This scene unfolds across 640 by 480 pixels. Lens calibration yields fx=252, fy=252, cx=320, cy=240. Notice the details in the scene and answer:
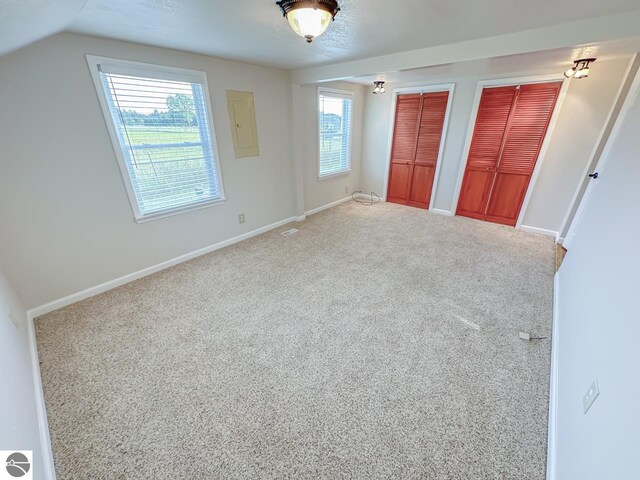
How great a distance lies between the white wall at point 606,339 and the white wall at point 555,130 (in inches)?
62.3

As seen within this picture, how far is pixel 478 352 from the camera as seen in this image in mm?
1897

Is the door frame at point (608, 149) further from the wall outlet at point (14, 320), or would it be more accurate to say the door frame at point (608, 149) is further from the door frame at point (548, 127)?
the wall outlet at point (14, 320)

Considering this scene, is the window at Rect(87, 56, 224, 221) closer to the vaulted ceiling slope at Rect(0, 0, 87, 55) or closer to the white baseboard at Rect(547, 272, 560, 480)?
the vaulted ceiling slope at Rect(0, 0, 87, 55)

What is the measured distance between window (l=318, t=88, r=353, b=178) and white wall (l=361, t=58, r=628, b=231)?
72 centimetres

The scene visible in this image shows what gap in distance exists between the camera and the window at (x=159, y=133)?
7.67ft

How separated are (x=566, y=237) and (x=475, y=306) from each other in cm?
238

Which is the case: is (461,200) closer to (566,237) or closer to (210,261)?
(566,237)

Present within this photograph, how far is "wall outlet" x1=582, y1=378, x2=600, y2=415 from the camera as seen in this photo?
41.8 inches

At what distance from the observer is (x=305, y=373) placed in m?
1.73

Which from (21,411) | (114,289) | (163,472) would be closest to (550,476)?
(163,472)

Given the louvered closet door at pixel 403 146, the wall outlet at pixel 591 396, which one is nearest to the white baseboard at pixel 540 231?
the louvered closet door at pixel 403 146

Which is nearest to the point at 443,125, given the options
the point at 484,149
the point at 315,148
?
the point at 484,149

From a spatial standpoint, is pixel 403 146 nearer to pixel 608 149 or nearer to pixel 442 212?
pixel 442 212

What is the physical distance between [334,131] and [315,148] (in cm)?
64
